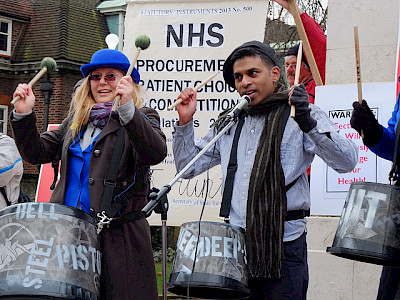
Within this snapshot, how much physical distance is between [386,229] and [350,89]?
268 cm

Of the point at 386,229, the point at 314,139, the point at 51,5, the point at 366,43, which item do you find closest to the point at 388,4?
the point at 366,43

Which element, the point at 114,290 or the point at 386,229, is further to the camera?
the point at 114,290

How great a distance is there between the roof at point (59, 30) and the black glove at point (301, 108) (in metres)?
19.3

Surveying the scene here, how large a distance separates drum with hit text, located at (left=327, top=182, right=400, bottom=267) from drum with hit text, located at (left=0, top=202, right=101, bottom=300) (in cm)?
102

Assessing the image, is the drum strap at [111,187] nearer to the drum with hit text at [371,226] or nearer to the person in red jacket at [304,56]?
the drum with hit text at [371,226]

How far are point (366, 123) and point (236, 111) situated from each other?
59 cm

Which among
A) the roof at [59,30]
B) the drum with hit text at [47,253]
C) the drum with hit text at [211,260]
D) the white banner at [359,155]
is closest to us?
the drum with hit text at [47,253]

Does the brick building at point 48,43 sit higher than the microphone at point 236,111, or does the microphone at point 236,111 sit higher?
the brick building at point 48,43

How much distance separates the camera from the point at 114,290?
344 cm

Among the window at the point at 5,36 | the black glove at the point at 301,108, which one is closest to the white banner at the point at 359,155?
the black glove at the point at 301,108

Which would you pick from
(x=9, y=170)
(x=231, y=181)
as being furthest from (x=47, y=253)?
(x=9, y=170)

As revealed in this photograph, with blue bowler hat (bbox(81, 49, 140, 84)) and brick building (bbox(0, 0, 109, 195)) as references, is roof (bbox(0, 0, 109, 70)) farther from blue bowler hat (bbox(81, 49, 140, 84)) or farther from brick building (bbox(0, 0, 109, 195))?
blue bowler hat (bbox(81, 49, 140, 84))

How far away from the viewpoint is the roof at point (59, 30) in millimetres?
22531

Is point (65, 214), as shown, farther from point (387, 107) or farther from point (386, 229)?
point (387, 107)
